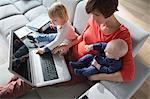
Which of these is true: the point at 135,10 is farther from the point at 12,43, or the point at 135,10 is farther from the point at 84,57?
the point at 12,43

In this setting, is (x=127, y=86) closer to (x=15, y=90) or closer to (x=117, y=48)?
(x=117, y=48)

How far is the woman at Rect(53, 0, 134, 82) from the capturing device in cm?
128

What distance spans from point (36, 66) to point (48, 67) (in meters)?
0.09

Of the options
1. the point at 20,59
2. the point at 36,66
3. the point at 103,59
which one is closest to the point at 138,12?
Result: the point at 103,59

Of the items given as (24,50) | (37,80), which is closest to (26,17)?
(24,50)

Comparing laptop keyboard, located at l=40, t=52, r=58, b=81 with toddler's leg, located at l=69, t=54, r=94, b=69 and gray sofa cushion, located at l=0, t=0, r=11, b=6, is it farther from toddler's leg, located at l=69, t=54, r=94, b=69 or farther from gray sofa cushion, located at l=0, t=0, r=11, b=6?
gray sofa cushion, located at l=0, t=0, r=11, b=6

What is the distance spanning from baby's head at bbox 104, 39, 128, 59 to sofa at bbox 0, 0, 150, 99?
0.67 feet

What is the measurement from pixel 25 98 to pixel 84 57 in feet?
1.59

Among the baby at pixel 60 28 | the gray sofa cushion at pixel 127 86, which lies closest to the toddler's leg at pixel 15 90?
the baby at pixel 60 28

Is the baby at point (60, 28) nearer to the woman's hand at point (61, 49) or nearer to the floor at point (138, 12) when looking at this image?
the woman's hand at point (61, 49)

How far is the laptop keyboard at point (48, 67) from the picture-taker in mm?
1529

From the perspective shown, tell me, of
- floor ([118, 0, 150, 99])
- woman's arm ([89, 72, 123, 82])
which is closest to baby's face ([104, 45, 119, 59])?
woman's arm ([89, 72, 123, 82])

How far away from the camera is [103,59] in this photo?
1430mm

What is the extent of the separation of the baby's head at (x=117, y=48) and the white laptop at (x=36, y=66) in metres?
0.36
